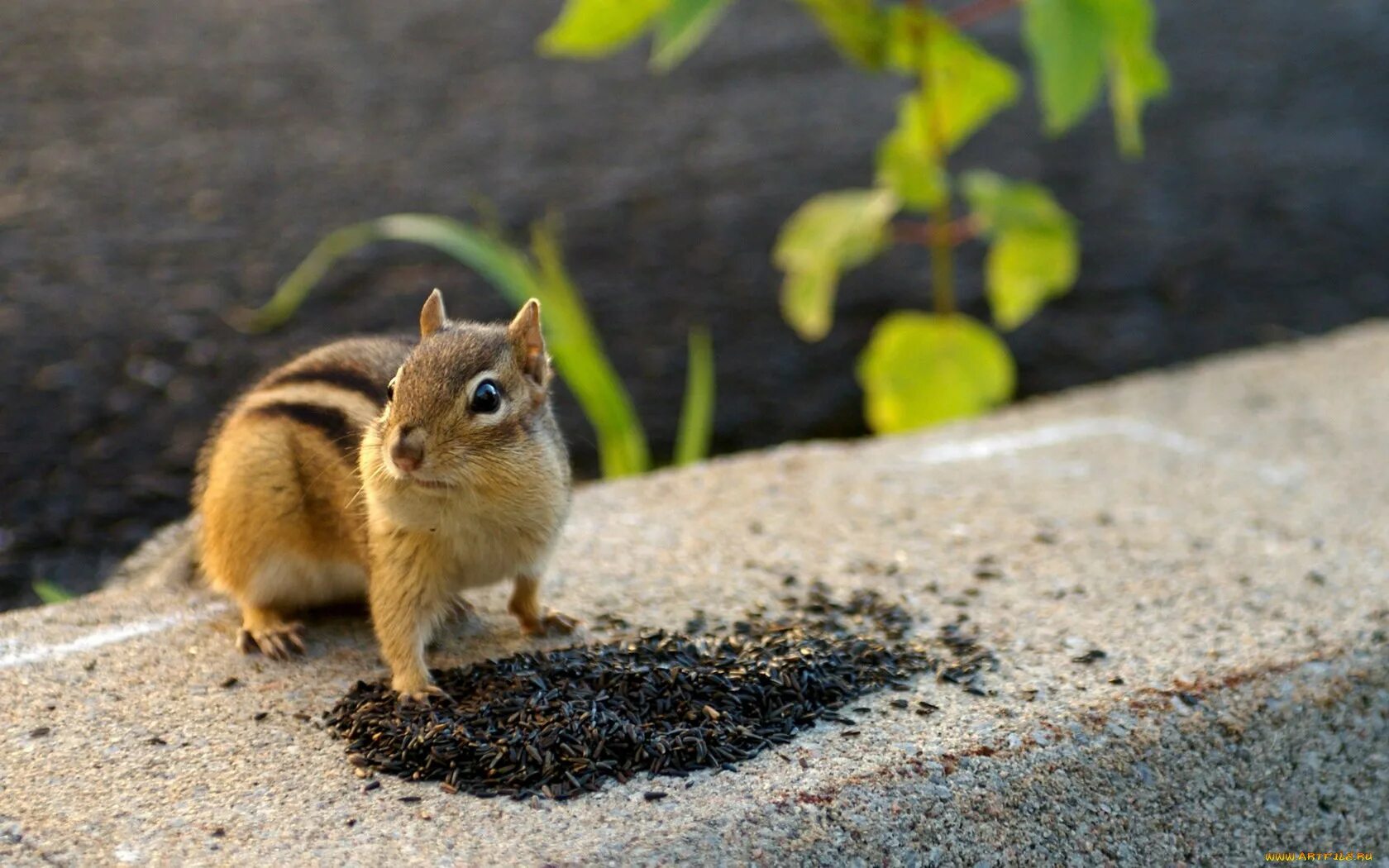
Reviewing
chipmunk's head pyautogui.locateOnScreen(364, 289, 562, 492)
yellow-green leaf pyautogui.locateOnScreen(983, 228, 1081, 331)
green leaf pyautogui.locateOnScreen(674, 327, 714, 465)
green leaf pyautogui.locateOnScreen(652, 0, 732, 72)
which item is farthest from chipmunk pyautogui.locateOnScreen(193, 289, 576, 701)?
yellow-green leaf pyautogui.locateOnScreen(983, 228, 1081, 331)

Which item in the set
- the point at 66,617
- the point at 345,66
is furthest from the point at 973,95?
the point at 345,66

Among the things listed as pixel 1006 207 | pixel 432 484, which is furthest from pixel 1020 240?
pixel 432 484

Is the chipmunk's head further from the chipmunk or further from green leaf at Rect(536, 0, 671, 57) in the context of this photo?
green leaf at Rect(536, 0, 671, 57)

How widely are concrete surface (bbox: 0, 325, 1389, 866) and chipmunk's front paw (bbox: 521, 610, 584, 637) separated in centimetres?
4

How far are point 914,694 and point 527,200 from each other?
365 centimetres

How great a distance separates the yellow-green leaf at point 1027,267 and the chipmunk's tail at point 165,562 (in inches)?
104

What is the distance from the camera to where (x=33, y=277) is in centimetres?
478

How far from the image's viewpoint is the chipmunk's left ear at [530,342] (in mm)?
2746

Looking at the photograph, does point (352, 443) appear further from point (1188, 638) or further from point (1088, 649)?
point (1188, 638)

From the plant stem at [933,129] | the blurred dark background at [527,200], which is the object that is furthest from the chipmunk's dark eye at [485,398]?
the plant stem at [933,129]

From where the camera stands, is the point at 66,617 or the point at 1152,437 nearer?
the point at 66,617

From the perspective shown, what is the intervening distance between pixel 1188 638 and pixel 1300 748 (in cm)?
34

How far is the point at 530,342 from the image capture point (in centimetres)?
278

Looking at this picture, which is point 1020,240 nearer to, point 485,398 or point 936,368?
point 936,368
